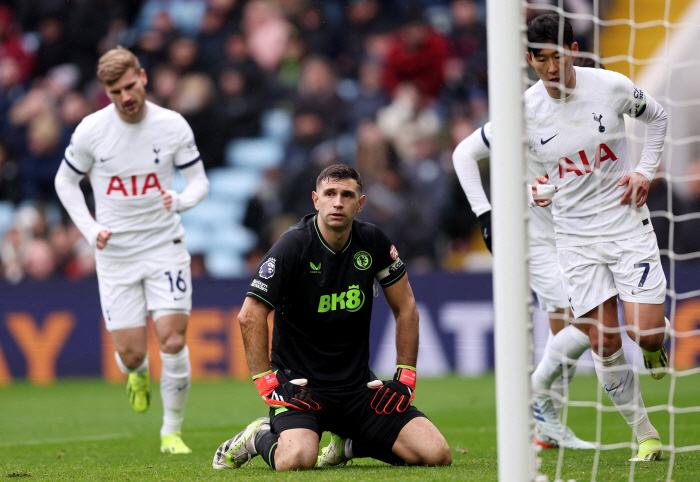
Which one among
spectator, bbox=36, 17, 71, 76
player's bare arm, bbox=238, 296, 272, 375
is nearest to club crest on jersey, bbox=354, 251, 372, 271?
player's bare arm, bbox=238, 296, 272, 375

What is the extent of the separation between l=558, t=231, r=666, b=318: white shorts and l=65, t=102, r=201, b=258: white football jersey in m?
3.04

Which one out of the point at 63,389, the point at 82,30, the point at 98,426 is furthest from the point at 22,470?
the point at 82,30

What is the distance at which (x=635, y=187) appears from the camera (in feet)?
16.5

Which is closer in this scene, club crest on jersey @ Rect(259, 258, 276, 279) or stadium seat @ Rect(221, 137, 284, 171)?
club crest on jersey @ Rect(259, 258, 276, 279)

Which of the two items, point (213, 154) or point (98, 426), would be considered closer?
point (98, 426)

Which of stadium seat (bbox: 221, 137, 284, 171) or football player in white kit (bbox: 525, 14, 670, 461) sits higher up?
stadium seat (bbox: 221, 137, 284, 171)

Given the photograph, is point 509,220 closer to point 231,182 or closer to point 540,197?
point 540,197

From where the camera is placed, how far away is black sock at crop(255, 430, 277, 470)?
15.9 feet

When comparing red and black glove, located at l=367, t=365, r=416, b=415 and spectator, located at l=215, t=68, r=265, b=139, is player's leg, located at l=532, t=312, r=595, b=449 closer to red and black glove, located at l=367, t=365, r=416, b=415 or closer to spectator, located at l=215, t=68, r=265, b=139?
red and black glove, located at l=367, t=365, r=416, b=415

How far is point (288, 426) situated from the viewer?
4902mm

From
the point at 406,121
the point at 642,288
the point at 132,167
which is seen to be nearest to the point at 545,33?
the point at 642,288

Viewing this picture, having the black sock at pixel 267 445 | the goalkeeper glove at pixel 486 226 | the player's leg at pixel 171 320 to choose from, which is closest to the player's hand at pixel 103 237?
the player's leg at pixel 171 320

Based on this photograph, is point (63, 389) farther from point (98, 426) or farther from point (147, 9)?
point (147, 9)

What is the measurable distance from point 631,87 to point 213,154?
9.28 meters
